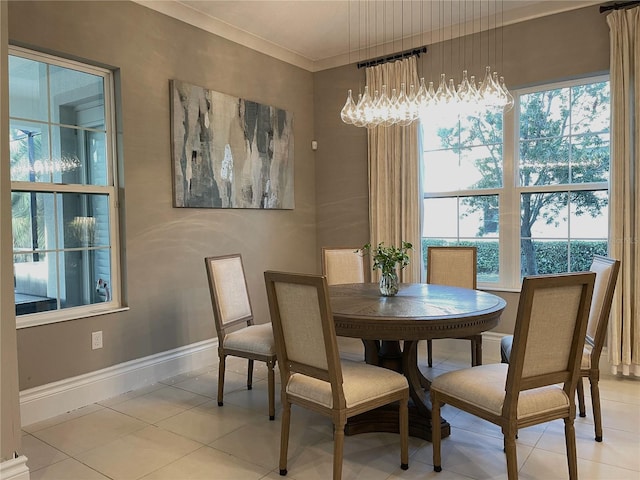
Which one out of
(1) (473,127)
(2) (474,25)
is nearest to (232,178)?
(1) (473,127)

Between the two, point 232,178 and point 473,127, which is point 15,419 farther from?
point 473,127

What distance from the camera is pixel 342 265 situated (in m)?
3.96

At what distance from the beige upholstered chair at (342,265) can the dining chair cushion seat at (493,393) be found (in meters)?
1.77

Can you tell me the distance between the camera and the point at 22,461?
209 centimetres

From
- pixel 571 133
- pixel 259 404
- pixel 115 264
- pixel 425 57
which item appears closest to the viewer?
pixel 259 404

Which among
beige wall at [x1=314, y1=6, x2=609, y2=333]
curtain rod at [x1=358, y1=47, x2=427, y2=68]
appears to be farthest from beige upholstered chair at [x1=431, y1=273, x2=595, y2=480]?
curtain rod at [x1=358, y1=47, x2=427, y2=68]

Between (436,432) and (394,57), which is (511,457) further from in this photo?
(394,57)

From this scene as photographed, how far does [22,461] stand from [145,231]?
177cm

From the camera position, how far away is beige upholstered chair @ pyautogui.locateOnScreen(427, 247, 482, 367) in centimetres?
368

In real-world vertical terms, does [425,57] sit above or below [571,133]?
above

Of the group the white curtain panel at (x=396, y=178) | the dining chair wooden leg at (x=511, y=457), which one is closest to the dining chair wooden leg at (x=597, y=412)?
the dining chair wooden leg at (x=511, y=457)

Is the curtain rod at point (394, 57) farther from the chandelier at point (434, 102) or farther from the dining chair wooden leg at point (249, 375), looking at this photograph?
the dining chair wooden leg at point (249, 375)

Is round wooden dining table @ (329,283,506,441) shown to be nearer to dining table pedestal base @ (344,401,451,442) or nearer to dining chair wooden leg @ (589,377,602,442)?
dining table pedestal base @ (344,401,451,442)

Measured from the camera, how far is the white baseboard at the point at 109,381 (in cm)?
290
